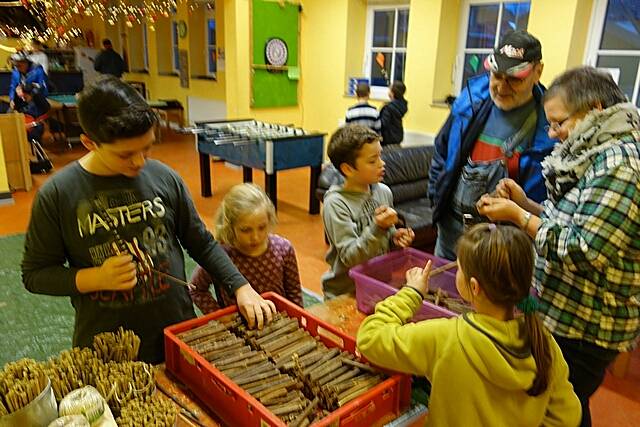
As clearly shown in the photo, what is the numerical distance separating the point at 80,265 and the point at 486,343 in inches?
45.4

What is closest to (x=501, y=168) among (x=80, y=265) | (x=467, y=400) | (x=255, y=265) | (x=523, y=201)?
(x=523, y=201)

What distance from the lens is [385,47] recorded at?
24.2ft

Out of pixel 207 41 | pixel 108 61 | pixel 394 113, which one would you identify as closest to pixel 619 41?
pixel 394 113

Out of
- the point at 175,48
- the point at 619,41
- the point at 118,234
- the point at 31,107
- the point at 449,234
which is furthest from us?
the point at 175,48

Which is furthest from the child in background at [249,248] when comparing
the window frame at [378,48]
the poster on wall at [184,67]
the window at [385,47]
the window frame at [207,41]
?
the poster on wall at [184,67]

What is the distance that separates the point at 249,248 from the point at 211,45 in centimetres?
935

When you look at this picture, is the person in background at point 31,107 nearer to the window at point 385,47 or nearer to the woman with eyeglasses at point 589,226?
the window at point 385,47

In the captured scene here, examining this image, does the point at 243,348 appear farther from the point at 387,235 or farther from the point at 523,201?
the point at 523,201

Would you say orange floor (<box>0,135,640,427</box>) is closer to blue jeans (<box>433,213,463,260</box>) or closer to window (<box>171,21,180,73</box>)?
blue jeans (<box>433,213,463,260</box>)

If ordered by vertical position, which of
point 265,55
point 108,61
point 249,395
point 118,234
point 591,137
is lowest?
point 249,395

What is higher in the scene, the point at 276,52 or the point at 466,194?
the point at 276,52

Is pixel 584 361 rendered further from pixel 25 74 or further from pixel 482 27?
pixel 25 74

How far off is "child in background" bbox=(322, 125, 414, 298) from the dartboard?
5969 mm

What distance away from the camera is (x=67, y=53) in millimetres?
12484
